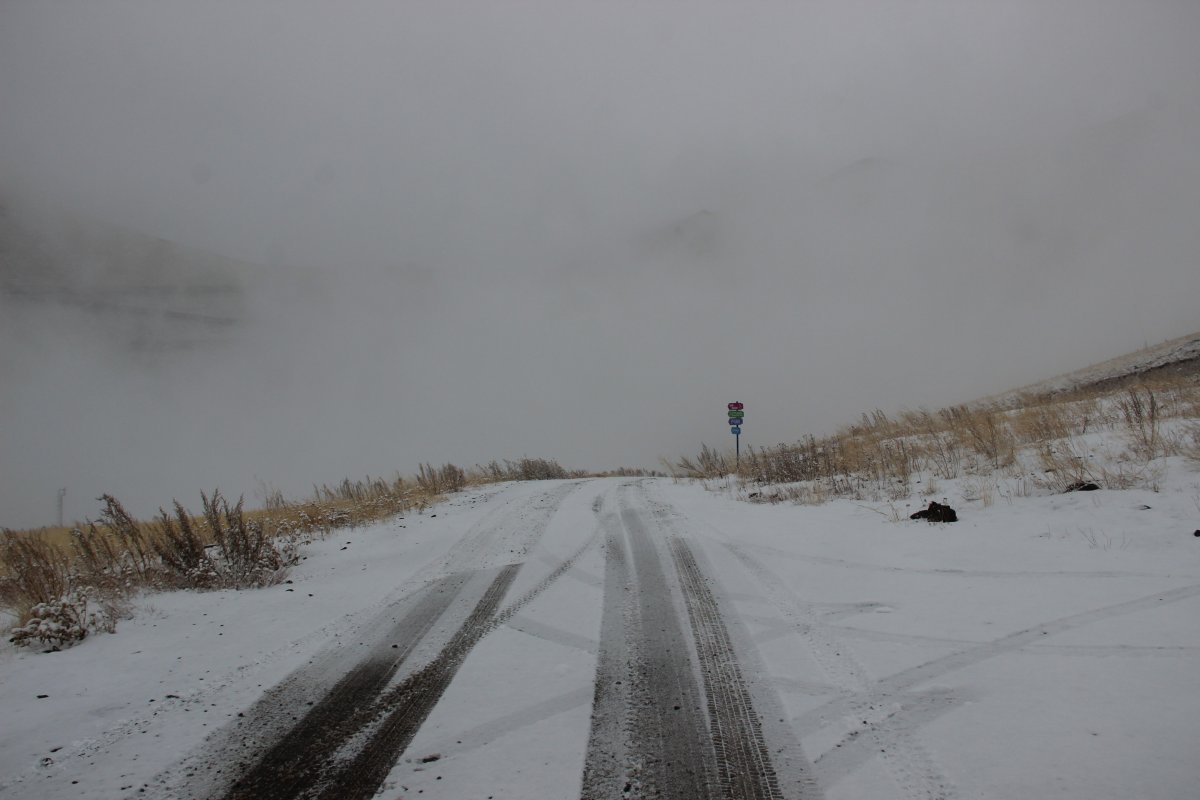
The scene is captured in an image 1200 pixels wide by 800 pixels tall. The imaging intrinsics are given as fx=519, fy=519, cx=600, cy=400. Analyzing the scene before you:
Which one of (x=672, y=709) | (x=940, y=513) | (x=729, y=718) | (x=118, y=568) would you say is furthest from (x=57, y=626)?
(x=940, y=513)

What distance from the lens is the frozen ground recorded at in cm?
192

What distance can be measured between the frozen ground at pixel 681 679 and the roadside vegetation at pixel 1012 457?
702 mm

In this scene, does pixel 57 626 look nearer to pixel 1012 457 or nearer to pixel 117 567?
pixel 117 567

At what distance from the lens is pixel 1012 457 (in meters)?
6.68

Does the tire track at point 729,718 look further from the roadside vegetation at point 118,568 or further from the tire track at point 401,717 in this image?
the roadside vegetation at point 118,568

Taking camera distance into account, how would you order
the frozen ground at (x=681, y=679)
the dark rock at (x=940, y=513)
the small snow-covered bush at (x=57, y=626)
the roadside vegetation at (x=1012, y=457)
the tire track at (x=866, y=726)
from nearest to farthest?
the tire track at (x=866, y=726) < the frozen ground at (x=681, y=679) < the small snow-covered bush at (x=57, y=626) < the dark rock at (x=940, y=513) < the roadside vegetation at (x=1012, y=457)

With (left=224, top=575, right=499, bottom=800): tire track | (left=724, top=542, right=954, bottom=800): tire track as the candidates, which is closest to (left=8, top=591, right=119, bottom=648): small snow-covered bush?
(left=224, top=575, right=499, bottom=800): tire track

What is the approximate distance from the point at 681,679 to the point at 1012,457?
20.9ft

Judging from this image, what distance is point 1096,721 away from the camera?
199cm

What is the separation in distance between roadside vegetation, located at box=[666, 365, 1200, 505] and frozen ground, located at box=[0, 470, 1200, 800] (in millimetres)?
702

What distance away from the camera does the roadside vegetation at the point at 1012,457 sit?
5.47m

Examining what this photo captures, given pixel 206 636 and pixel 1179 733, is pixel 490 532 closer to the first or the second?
pixel 206 636

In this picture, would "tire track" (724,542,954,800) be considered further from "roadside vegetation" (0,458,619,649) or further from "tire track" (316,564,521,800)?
"roadside vegetation" (0,458,619,649)

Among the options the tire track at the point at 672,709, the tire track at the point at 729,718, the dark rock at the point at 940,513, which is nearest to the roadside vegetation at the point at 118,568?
the tire track at the point at 672,709
